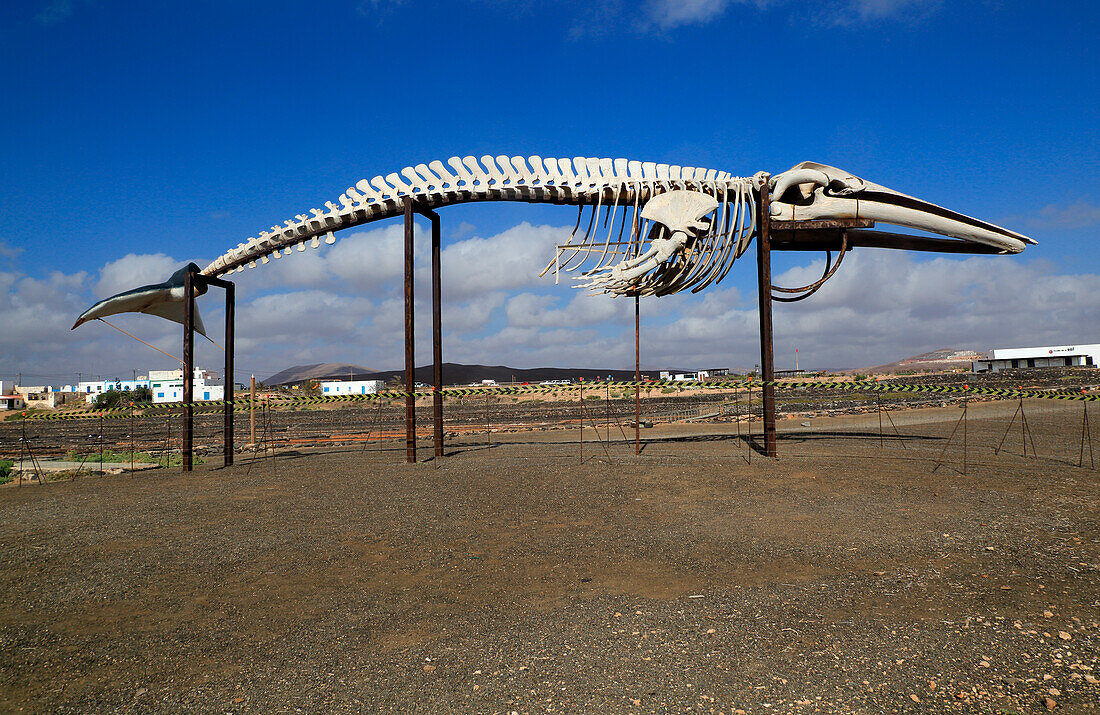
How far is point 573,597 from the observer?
5.32 metres

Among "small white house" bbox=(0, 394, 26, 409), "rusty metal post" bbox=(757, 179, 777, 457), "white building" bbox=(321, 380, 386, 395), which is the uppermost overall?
"rusty metal post" bbox=(757, 179, 777, 457)

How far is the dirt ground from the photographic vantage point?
377 centimetres

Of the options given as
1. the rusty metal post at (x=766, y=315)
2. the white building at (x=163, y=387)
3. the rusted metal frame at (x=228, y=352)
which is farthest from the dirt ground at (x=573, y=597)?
the white building at (x=163, y=387)

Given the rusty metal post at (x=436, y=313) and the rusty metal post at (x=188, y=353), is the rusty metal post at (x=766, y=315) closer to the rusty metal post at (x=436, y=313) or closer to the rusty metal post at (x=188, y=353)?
the rusty metal post at (x=436, y=313)

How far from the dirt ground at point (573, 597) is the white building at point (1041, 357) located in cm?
8467

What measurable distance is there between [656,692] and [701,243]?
10546mm

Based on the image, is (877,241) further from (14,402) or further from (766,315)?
(14,402)

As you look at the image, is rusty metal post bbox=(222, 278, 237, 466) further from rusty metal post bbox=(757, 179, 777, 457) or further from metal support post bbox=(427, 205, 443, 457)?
rusty metal post bbox=(757, 179, 777, 457)

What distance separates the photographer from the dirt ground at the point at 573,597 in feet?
12.4

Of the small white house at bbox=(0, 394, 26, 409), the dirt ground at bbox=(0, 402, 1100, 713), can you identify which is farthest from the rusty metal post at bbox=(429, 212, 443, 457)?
the small white house at bbox=(0, 394, 26, 409)

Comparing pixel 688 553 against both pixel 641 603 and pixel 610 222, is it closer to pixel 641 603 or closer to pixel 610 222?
pixel 641 603

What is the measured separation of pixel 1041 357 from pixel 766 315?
3539 inches

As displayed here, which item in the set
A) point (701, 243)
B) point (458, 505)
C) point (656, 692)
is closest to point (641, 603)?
→ point (656, 692)

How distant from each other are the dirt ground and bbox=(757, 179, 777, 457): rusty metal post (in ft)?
6.82
